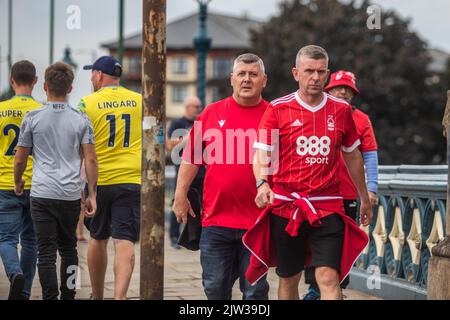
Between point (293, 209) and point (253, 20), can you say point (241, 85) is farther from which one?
point (253, 20)

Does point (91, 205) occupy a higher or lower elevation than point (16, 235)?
higher

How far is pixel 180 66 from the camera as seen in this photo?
117812 mm

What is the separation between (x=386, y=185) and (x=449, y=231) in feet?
11.1

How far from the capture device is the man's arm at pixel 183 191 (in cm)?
641

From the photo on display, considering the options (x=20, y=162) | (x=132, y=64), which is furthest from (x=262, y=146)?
(x=132, y=64)

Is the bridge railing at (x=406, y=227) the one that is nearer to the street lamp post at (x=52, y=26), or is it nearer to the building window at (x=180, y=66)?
the street lamp post at (x=52, y=26)

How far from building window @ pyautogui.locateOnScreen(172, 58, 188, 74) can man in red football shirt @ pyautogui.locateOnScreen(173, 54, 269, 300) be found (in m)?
111

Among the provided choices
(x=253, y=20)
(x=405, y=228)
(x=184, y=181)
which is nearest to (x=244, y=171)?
(x=184, y=181)

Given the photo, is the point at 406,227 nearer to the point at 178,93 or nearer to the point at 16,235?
the point at 16,235

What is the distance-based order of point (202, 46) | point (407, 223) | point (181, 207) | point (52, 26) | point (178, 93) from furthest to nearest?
point (178, 93) → point (52, 26) → point (202, 46) → point (407, 223) → point (181, 207)

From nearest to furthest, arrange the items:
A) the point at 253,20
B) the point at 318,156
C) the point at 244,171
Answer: the point at 318,156, the point at 244,171, the point at 253,20

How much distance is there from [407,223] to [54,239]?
11.3ft

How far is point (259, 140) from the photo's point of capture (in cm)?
593

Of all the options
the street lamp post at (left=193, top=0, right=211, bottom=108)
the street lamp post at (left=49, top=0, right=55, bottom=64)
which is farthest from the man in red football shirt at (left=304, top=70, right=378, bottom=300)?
the street lamp post at (left=49, top=0, right=55, bottom=64)
